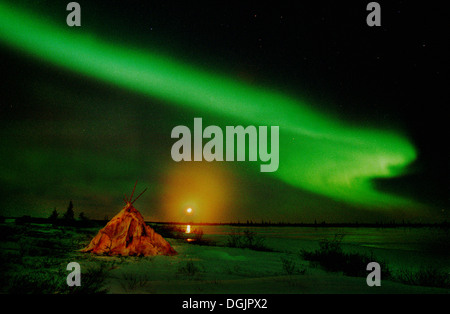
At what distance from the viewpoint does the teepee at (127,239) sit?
12.1m

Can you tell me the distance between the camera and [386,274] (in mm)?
10562

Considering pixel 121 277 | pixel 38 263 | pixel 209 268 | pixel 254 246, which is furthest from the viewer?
pixel 254 246

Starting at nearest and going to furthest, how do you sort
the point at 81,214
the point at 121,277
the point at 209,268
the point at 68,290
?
the point at 68,290 → the point at 121,277 → the point at 209,268 → the point at 81,214

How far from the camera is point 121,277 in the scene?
25.7ft

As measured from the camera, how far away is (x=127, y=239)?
12.4 metres

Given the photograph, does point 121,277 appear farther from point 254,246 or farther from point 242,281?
point 254,246

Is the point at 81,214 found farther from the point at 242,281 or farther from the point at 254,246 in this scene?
the point at 242,281

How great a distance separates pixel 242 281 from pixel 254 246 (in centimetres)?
982

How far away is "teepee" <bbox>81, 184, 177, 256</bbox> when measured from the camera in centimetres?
1205
